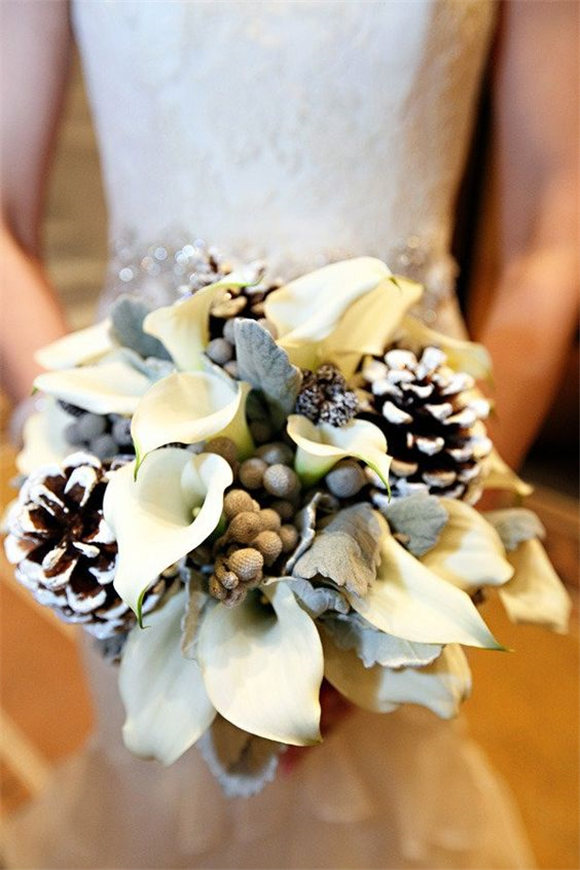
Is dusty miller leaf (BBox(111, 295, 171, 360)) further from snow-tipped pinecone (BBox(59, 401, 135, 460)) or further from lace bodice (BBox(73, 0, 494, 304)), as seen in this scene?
lace bodice (BBox(73, 0, 494, 304))

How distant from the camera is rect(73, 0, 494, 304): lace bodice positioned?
1.58 ft

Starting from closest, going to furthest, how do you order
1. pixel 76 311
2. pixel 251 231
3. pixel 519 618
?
pixel 519 618
pixel 251 231
pixel 76 311

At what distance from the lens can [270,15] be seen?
47 cm

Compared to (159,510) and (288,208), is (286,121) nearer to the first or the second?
(288,208)

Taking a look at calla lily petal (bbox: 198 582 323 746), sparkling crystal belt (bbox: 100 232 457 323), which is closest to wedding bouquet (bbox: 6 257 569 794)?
calla lily petal (bbox: 198 582 323 746)

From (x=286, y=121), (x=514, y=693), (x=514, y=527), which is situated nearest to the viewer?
(x=514, y=527)

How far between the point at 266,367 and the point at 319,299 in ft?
0.18

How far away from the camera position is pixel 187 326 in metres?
0.34

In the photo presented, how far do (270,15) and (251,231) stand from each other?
150 mm

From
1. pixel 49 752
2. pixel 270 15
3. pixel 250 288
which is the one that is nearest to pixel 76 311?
pixel 49 752

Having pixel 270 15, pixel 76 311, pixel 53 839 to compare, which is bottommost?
pixel 53 839

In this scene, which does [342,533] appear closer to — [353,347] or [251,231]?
[353,347]

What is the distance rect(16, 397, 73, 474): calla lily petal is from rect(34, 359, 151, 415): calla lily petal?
0.04 meters

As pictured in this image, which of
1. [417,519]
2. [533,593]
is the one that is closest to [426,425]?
[417,519]
